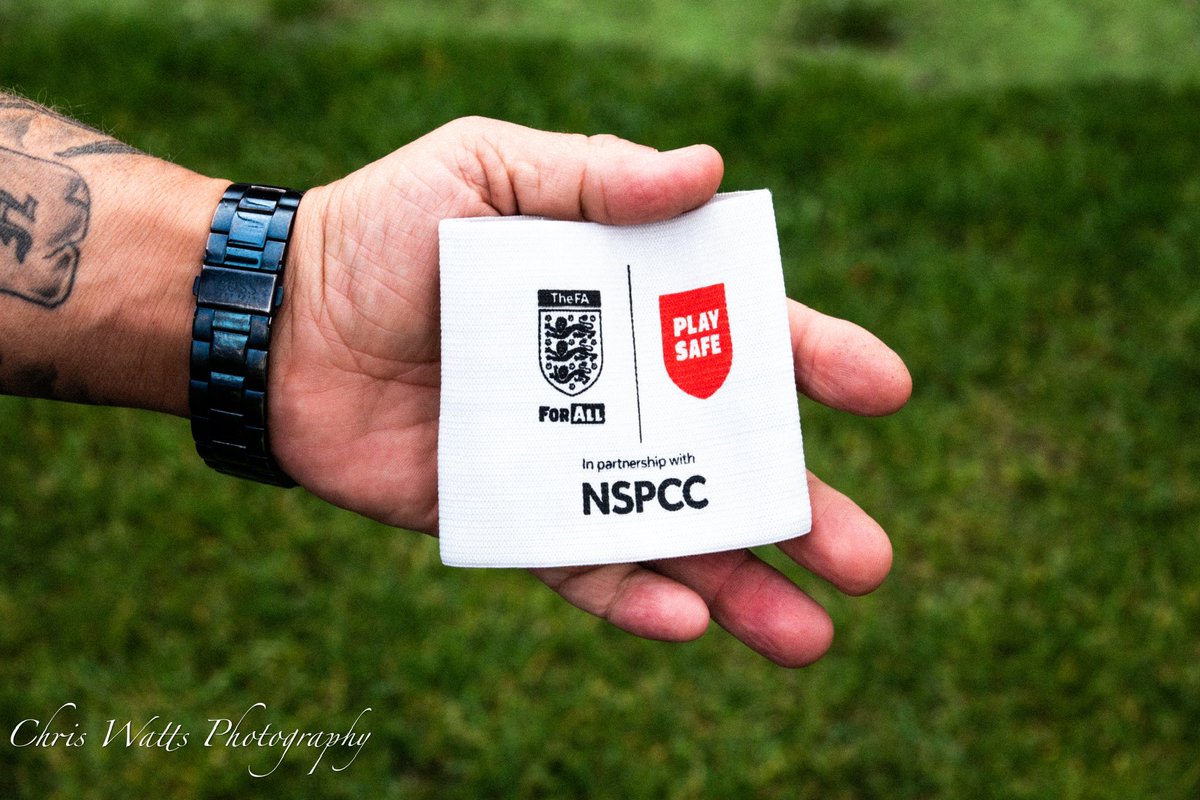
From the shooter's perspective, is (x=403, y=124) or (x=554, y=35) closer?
(x=403, y=124)

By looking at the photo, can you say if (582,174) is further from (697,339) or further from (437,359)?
(437,359)

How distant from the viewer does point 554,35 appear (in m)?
4.18

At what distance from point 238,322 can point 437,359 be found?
39 cm

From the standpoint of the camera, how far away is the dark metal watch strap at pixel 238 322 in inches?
77.4

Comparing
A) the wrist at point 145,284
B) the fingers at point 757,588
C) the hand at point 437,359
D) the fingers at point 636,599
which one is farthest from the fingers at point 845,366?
the wrist at point 145,284

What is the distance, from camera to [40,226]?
205cm

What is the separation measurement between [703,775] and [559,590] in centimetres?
80

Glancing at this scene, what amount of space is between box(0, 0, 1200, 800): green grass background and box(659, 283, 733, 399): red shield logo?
3.68 ft

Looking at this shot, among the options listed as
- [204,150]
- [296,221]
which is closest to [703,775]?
[296,221]

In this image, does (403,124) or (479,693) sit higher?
(403,124)

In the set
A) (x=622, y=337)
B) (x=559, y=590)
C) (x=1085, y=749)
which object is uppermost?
(x=622, y=337)

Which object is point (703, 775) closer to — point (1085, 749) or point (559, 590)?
point (559, 590)
